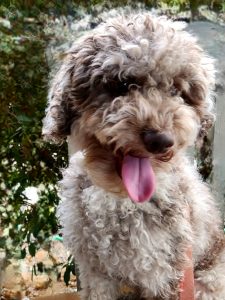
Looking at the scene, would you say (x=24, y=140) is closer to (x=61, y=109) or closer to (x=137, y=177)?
(x=61, y=109)

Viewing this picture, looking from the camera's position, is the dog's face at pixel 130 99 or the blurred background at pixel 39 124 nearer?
the dog's face at pixel 130 99

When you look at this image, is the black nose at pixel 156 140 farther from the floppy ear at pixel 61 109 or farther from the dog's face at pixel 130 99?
the floppy ear at pixel 61 109

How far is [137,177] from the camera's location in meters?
2.70

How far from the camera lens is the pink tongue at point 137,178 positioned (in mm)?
2678

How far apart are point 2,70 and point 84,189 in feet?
3.14

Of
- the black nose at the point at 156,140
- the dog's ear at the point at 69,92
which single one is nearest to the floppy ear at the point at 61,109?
the dog's ear at the point at 69,92

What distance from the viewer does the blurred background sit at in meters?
3.53

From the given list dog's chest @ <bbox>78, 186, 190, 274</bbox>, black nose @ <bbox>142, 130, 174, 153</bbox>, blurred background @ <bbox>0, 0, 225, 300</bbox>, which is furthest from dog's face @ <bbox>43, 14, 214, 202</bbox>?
blurred background @ <bbox>0, 0, 225, 300</bbox>

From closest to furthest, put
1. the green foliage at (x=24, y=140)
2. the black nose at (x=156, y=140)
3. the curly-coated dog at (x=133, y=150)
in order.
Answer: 1. the black nose at (x=156, y=140)
2. the curly-coated dog at (x=133, y=150)
3. the green foliage at (x=24, y=140)

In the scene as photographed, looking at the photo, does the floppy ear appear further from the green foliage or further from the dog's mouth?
the green foliage

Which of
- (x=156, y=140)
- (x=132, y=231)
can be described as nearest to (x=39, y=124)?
(x=132, y=231)

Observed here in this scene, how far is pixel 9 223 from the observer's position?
13.3 ft

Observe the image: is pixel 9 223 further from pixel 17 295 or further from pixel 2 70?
pixel 2 70

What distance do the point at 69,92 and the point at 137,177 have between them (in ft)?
1.61
